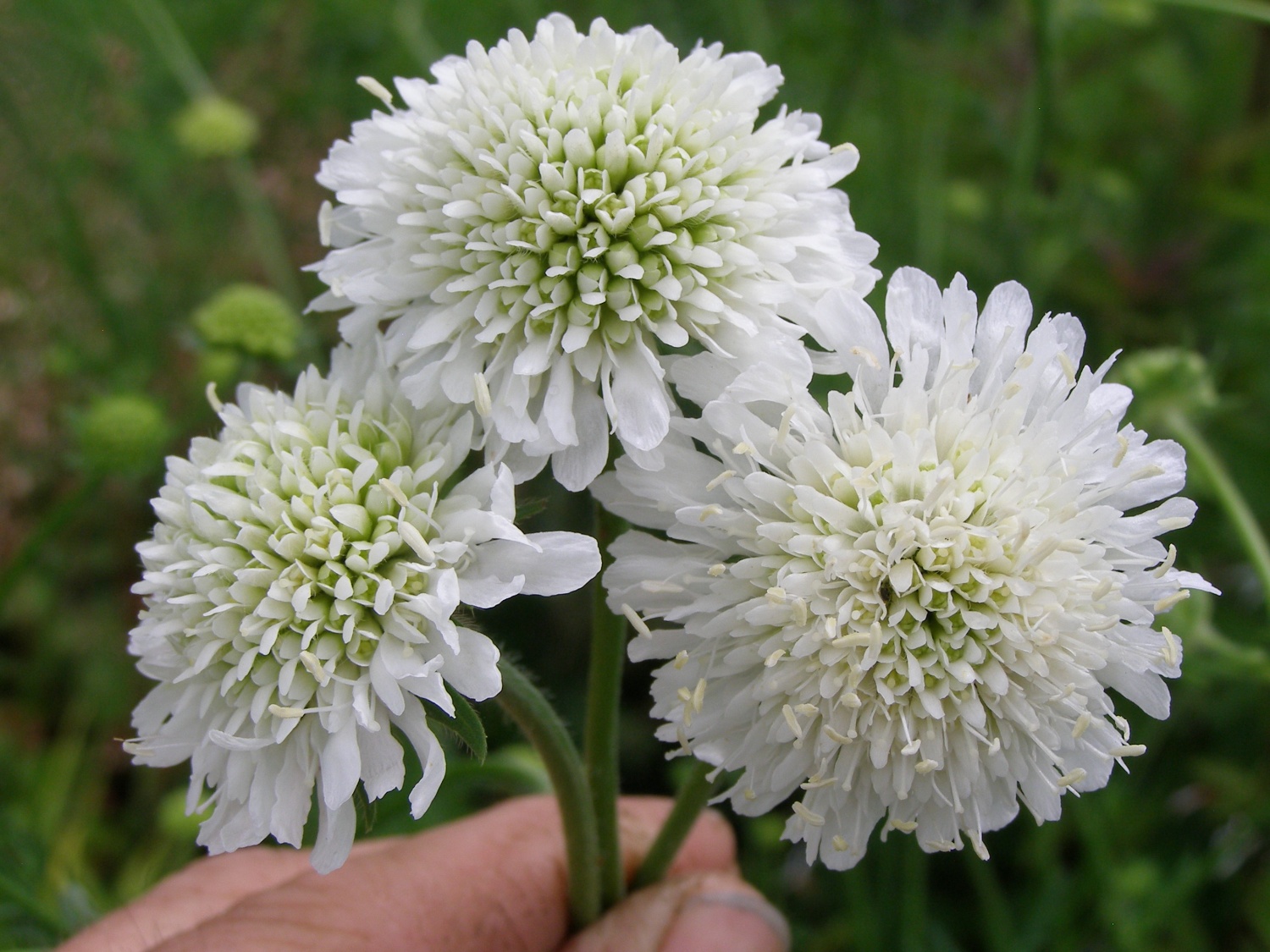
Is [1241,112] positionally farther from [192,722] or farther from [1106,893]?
[192,722]

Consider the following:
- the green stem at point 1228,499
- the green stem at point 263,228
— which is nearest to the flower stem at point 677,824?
the green stem at point 1228,499

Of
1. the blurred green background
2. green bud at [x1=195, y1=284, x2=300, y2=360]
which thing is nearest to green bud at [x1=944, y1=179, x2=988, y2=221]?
the blurred green background

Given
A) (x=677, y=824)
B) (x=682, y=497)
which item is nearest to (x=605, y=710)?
(x=677, y=824)

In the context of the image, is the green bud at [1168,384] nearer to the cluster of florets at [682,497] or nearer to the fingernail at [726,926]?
the cluster of florets at [682,497]

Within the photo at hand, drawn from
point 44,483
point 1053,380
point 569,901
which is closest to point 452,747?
point 569,901

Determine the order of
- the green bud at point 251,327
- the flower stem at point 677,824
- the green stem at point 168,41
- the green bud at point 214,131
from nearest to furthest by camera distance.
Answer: the flower stem at point 677,824 < the green bud at point 251,327 < the green stem at point 168,41 < the green bud at point 214,131
